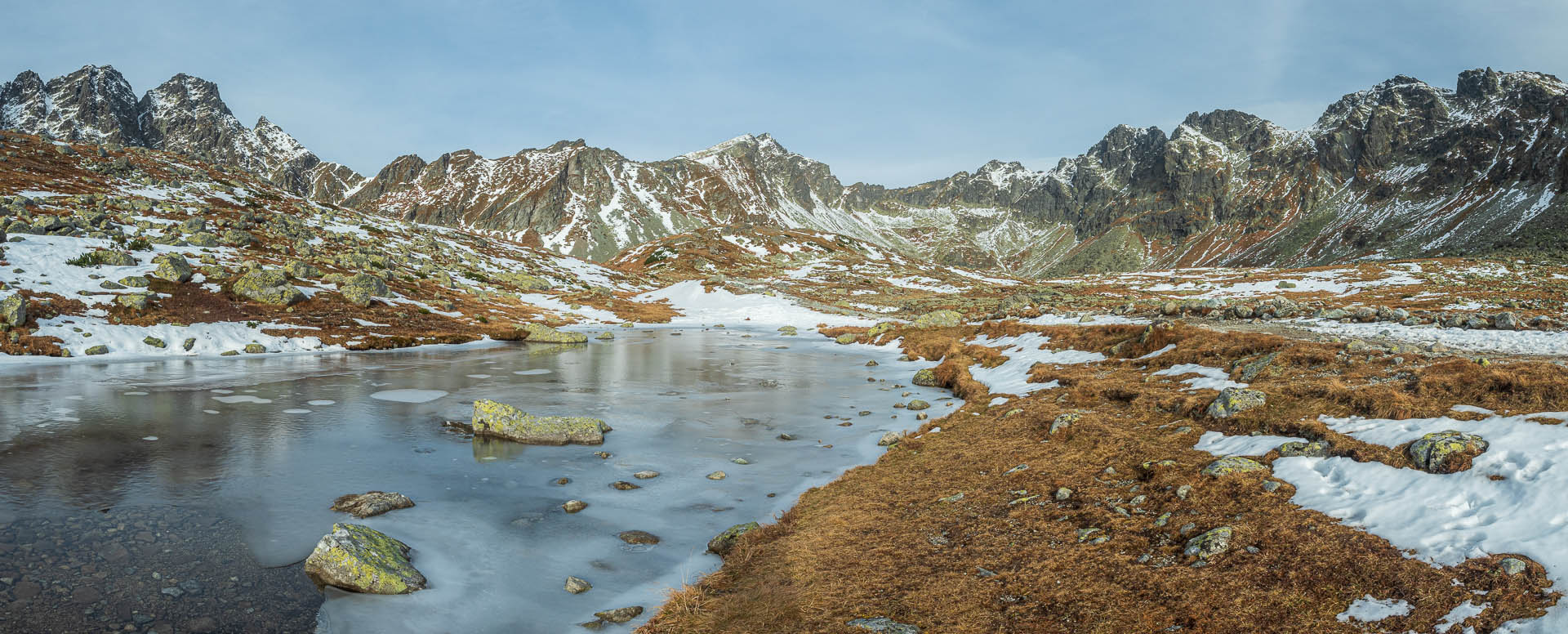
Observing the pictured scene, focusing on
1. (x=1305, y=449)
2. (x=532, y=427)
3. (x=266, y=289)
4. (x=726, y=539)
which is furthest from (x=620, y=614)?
(x=266, y=289)

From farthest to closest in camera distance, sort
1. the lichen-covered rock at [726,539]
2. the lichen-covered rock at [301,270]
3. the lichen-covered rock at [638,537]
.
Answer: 1. the lichen-covered rock at [301,270]
2. the lichen-covered rock at [638,537]
3. the lichen-covered rock at [726,539]

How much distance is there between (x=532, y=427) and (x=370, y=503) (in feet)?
20.7

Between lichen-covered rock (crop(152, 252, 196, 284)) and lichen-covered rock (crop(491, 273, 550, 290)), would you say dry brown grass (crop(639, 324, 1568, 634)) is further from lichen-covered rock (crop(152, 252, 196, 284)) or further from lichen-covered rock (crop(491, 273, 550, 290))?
lichen-covered rock (crop(491, 273, 550, 290))

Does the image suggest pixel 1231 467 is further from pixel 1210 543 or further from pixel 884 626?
pixel 884 626

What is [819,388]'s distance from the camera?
99.0ft

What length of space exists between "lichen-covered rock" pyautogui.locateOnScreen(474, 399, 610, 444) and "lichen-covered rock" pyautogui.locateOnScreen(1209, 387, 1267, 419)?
16153mm

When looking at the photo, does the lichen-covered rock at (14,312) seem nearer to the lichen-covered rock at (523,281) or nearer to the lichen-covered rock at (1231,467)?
the lichen-covered rock at (1231,467)

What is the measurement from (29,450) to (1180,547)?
2539 cm

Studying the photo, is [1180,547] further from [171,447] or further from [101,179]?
[101,179]

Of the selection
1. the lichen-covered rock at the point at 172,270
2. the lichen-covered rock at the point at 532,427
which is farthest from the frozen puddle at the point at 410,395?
the lichen-covered rock at the point at 172,270

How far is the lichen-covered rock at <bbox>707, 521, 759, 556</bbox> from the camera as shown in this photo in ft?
36.2

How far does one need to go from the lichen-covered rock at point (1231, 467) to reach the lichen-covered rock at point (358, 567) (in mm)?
12909

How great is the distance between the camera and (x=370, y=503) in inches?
495

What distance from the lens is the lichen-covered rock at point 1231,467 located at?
387 inches
